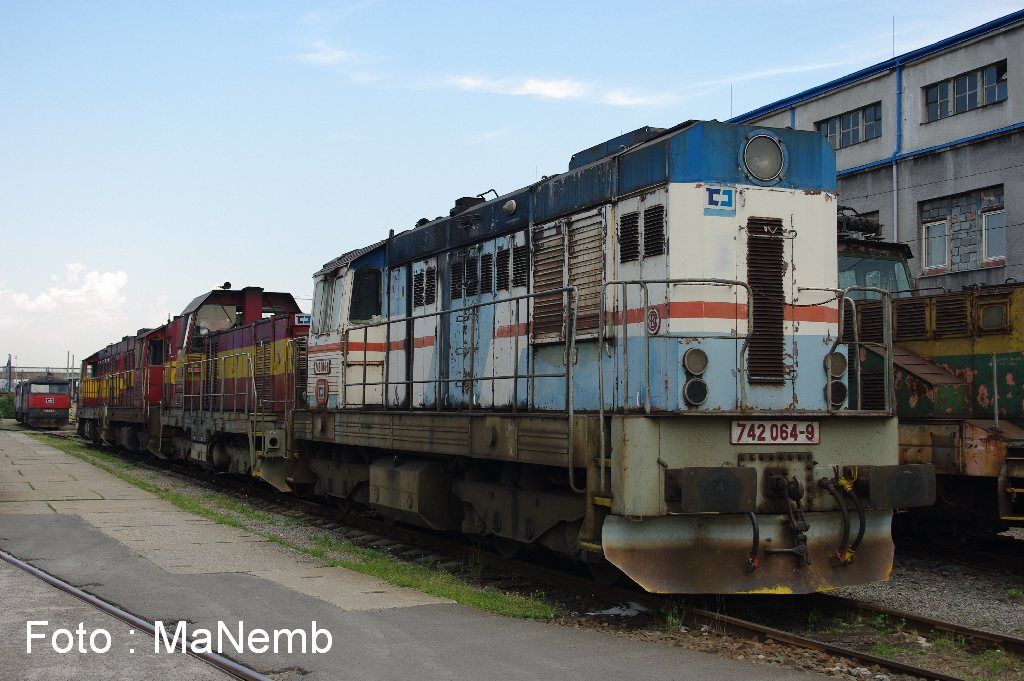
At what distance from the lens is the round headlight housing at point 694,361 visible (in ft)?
23.6

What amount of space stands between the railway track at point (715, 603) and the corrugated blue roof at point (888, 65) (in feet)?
58.4

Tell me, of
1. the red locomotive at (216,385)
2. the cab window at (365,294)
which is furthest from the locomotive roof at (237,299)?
the cab window at (365,294)

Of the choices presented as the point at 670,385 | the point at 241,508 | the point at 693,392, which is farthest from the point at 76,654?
the point at 241,508

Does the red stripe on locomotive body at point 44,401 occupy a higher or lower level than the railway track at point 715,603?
higher

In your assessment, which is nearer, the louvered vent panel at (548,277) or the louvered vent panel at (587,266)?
the louvered vent panel at (587,266)

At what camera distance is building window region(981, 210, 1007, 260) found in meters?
20.8

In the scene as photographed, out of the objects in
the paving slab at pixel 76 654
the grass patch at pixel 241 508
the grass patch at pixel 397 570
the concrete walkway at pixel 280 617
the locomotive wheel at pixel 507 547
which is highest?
the locomotive wheel at pixel 507 547

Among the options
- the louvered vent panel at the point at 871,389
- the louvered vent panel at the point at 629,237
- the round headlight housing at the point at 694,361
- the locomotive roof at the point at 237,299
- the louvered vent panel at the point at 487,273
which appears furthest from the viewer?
the locomotive roof at the point at 237,299

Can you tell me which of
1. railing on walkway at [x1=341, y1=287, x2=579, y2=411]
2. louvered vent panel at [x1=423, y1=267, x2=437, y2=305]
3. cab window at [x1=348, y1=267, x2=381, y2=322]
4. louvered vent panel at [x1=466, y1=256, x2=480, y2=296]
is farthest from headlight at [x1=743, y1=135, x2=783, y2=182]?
cab window at [x1=348, y1=267, x2=381, y2=322]

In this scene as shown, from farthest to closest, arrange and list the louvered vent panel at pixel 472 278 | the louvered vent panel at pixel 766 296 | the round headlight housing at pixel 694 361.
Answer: the louvered vent panel at pixel 472 278
the louvered vent panel at pixel 766 296
the round headlight housing at pixel 694 361

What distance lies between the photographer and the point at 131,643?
594 centimetres

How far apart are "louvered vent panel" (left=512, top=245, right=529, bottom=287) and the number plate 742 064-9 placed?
2824mm

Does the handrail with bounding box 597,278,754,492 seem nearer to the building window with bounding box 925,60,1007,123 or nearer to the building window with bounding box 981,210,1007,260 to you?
the building window with bounding box 981,210,1007,260

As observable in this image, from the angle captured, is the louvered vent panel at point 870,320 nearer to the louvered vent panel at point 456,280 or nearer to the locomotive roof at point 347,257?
the louvered vent panel at point 456,280
